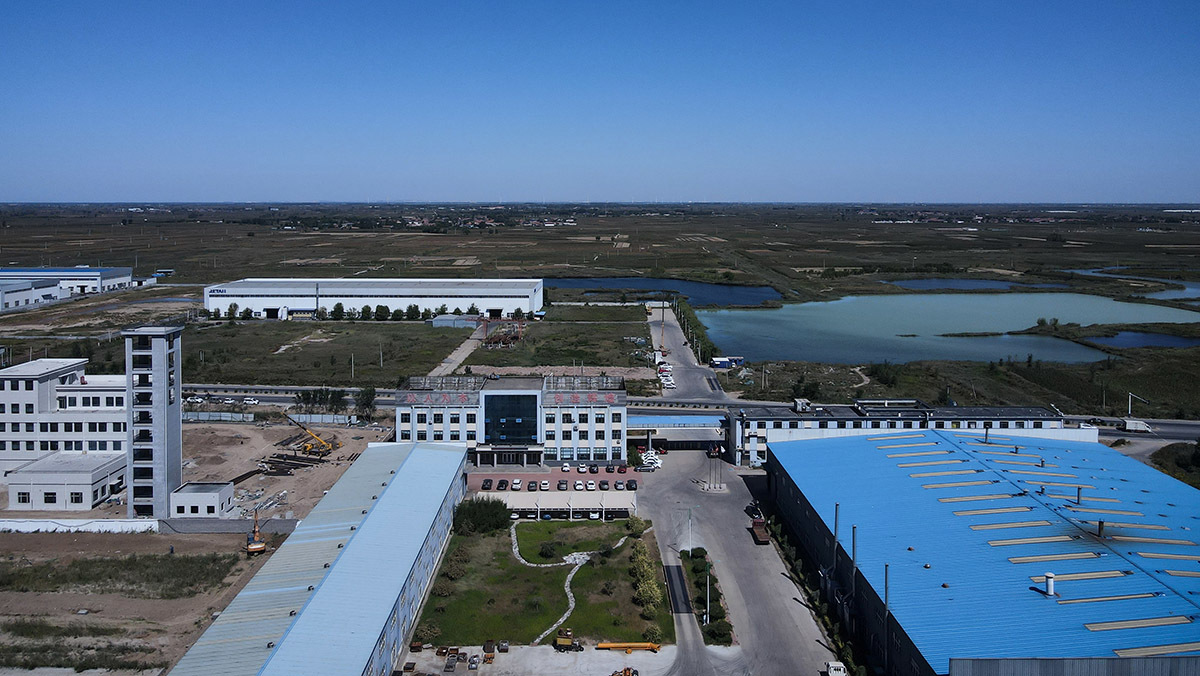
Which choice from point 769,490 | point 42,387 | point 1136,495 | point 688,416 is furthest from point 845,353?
point 42,387

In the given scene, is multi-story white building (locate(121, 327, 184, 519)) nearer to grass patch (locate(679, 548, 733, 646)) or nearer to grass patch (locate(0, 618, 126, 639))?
grass patch (locate(0, 618, 126, 639))

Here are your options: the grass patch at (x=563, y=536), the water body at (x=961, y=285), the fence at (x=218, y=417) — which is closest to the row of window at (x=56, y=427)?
the fence at (x=218, y=417)

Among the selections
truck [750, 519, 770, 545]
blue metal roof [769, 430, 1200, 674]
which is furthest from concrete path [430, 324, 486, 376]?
truck [750, 519, 770, 545]

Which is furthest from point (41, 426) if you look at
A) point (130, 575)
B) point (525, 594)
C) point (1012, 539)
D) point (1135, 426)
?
point (1135, 426)

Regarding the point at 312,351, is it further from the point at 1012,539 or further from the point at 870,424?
the point at 1012,539

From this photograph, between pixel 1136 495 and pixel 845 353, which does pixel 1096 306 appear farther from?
pixel 1136 495

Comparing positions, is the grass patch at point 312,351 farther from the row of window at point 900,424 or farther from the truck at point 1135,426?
the truck at point 1135,426
